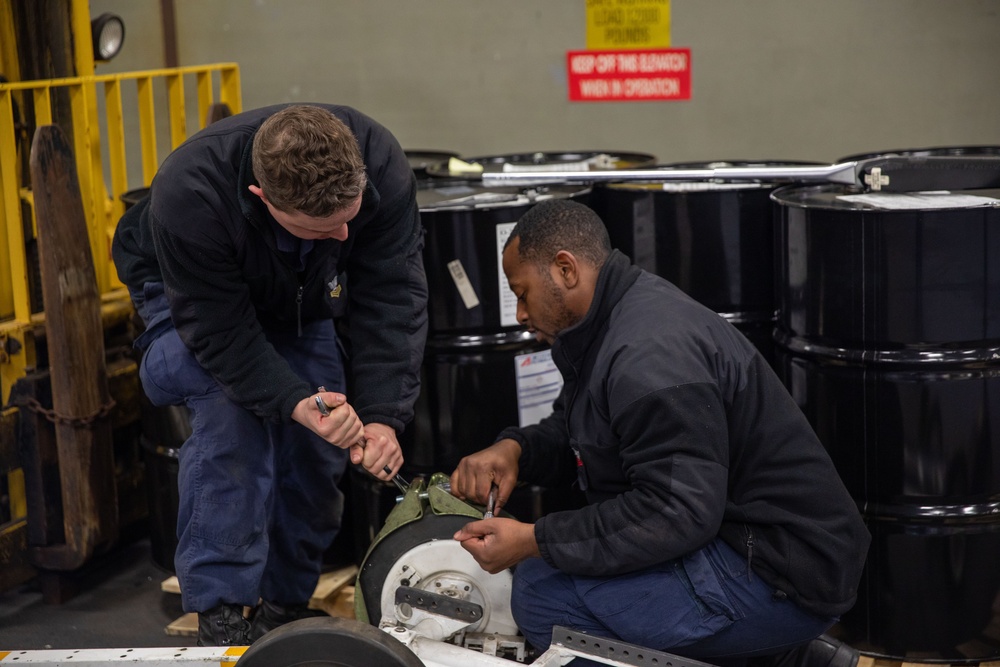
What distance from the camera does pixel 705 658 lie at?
6.86ft

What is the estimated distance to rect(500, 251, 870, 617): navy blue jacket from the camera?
185 cm

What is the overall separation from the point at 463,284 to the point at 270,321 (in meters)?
0.50

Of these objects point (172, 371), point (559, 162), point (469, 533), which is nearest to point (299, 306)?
point (172, 371)

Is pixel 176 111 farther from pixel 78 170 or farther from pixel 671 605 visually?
pixel 671 605

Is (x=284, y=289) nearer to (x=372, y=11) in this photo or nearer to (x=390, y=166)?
(x=390, y=166)

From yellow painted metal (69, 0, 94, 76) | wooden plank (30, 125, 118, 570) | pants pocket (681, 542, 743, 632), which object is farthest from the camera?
yellow painted metal (69, 0, 94, 76)

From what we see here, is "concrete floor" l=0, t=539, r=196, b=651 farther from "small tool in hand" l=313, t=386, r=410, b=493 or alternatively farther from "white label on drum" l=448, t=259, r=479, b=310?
"white label on drum" l=448, t=259, r=479, b=310

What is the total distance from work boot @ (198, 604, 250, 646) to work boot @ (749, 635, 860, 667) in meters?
1.14

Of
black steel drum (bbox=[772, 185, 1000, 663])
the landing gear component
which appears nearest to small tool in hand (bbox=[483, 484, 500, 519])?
the landing gear component

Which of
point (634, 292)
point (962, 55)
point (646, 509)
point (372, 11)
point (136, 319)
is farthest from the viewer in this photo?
point (372, 11)

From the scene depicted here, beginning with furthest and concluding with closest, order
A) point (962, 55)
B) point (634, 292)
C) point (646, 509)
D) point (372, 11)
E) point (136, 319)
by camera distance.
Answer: point (372, 11) → point (962, 55) → point (136, 319) → point (634, 292) → point (646, 509)

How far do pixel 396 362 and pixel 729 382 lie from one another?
0.79 metres

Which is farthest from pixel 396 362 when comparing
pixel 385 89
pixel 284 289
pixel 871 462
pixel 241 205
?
pixel 385 89

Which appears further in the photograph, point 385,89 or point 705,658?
point 385,89
